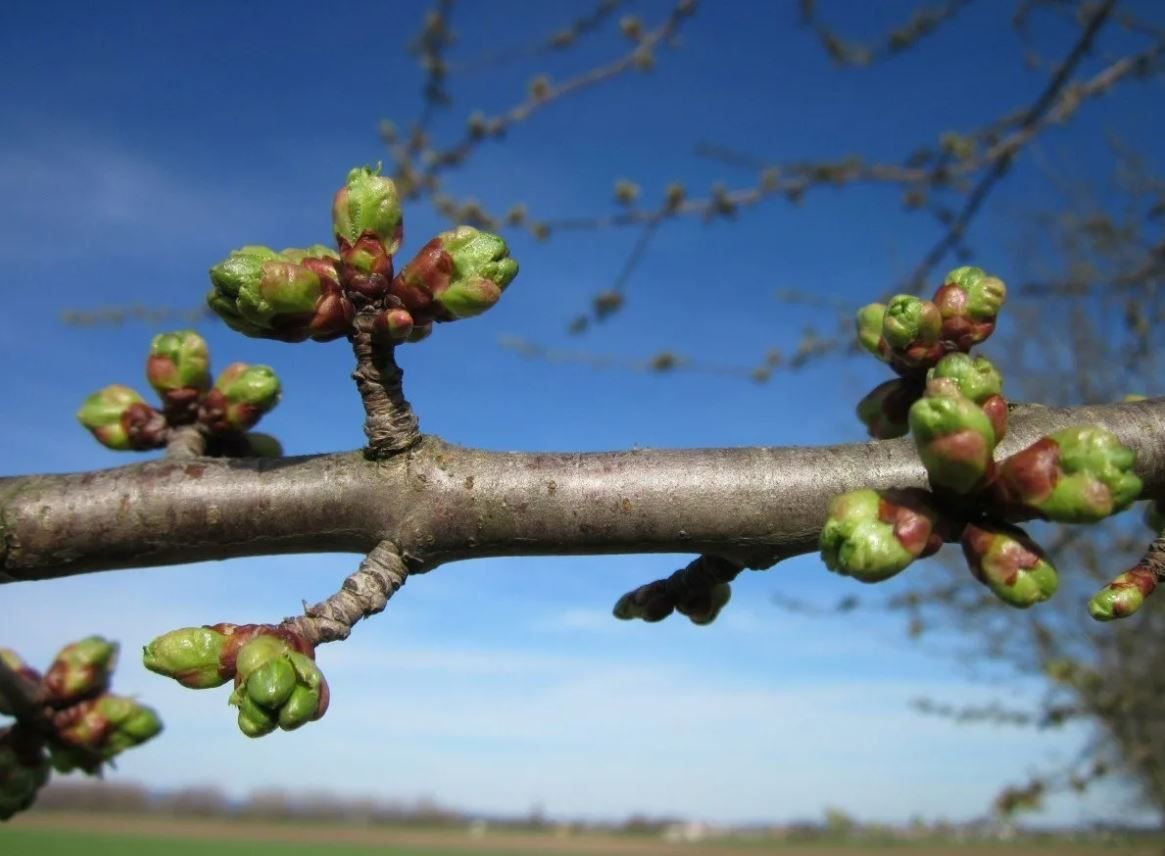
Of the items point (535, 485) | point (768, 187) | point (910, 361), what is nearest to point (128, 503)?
point (535, 485)

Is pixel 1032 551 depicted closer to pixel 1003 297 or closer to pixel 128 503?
pixel 1003 297

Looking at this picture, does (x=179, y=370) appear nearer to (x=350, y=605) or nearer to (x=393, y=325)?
(x=393, y=325)

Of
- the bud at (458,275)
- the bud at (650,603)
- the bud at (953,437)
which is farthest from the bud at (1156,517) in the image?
the bud at (458,275)

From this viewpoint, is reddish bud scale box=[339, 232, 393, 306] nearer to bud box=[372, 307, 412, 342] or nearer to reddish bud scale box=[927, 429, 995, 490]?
bud box=[372, 307, 412, 342]

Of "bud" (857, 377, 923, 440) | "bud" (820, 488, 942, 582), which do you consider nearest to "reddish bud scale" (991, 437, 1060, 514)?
"bud" (820, 488, 942, 582)

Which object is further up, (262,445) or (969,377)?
(262,445)

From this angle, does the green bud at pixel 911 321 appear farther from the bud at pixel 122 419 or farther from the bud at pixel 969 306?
the bud at pixel 122 419

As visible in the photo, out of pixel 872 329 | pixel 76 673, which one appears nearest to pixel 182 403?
pixel 76 673
